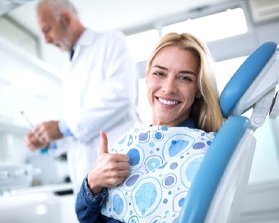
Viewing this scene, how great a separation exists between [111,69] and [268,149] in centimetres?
104

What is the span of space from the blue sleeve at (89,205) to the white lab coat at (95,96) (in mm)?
602

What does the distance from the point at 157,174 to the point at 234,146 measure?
0.25 metres

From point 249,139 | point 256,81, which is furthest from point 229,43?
point 249,139

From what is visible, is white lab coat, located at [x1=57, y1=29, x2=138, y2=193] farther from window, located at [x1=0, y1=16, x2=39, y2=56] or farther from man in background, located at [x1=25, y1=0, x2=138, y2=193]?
window, located at [x1=0, y1=16, x2=39, y2=56]

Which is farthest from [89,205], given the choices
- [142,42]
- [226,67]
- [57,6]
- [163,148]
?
[142,42]

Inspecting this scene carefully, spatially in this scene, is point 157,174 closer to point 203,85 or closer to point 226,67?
point 203,85

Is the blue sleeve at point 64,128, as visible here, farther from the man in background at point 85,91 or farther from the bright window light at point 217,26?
the bright window light at point 217,26

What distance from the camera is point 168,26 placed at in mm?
2354

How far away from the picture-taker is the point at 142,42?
2.37 m

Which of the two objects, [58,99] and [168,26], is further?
[58,99]

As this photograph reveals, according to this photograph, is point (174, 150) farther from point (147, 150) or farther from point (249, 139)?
point (249, 139)

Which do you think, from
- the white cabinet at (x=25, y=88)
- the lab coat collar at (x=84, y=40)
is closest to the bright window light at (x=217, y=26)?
the lab coat collar at (x=84, y=40)

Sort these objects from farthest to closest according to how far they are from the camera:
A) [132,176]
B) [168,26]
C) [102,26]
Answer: [102,26] < [168,26] < [132,176]

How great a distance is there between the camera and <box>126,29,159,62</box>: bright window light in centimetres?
220
